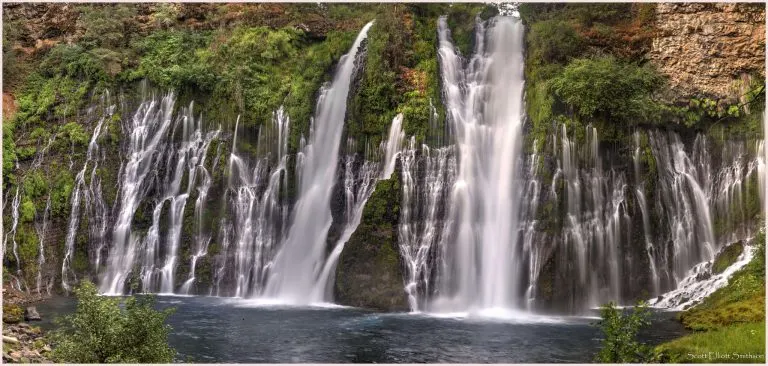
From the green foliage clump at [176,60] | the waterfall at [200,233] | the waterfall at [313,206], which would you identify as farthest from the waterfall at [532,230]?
the green foliage clump at [176,60]

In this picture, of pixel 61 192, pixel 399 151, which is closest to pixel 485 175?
pixel 399 151

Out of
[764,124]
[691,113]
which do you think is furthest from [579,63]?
[764,124]

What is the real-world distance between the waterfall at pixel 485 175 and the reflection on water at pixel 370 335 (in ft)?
6.71

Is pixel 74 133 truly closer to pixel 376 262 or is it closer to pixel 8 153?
pixel 8 153

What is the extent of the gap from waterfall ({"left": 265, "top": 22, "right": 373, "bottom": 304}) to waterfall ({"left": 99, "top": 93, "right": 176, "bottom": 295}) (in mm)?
7286

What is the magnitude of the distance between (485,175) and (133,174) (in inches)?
681

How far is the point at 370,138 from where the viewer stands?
1115 inches

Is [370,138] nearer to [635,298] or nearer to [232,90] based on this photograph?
[232,90]

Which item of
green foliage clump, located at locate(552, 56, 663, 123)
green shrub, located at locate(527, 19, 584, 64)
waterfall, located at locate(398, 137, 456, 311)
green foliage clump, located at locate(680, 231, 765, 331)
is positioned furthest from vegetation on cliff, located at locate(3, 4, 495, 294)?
green foliage clump, located at locate(680, 231, 765, 331)

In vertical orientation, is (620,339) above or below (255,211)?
below

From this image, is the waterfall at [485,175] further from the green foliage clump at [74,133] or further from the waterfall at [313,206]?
the green foliage clump at [74,133]

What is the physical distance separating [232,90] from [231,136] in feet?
8.57

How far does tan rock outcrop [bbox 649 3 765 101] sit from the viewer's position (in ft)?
89.9

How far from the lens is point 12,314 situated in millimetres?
20797
